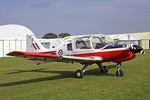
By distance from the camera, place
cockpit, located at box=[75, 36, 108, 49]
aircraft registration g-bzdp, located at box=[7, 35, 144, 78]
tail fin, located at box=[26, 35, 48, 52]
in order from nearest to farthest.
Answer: aircraft registration g-bzdp, located at box=[7, 35, 144, 78] → cockpit, located at box=[75, 36, 108, 49] → tail fin, located at box=[26, 35, 48, 52]

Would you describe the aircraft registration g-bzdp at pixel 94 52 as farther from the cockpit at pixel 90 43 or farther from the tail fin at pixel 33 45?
the tail fin at pixel 33 45

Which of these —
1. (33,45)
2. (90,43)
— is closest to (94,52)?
(90,43)

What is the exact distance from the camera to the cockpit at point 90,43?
1061 centimetres

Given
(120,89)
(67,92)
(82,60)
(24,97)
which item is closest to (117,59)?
(82,60)

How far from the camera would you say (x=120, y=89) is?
7.37 m

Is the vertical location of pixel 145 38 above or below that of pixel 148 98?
above

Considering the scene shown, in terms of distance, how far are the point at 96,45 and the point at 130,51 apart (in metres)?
1.86

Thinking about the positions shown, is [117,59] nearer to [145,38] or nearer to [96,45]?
[96,45]

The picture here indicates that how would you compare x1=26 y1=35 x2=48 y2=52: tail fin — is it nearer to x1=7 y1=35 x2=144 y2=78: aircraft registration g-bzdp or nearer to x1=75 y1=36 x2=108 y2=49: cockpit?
x1=7 y1=35 x2=144 y2=78: aircraft registration g-bzdp

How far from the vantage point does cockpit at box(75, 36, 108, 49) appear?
10.6 m

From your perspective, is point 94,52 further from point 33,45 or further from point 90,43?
point 33,45

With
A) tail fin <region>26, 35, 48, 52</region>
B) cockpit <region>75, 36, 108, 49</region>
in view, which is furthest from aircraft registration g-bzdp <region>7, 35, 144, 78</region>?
tail fin <region>26, 35, 48, 52</region>

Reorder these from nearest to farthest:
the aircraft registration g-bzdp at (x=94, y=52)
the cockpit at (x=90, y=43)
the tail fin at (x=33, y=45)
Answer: the aircraft registration g-bzdp at (x=94, y=52)
the cockpit at (x=90, y=43)
the tail fin at (x=33, y=45)

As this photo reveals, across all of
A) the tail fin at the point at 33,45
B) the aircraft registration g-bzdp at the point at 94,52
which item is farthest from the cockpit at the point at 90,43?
the tail fin at the point at 33,45
